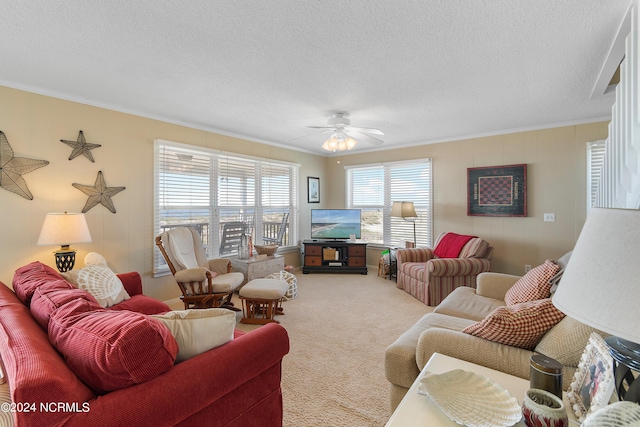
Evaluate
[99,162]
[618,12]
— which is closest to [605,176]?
[618,12]

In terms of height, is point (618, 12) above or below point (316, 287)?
above

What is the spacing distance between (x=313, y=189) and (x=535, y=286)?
4.54 meters

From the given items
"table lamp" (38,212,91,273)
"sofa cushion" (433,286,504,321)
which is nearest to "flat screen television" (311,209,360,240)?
"sofa cushion" (433,286,504,321)

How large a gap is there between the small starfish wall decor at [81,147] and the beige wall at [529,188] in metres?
4.84

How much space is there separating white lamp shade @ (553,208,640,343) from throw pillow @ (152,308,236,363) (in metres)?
1.20

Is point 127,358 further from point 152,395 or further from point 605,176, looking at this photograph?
point 605,176

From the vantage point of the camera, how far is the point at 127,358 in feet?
3.17

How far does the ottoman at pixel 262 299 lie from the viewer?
3.21 meters

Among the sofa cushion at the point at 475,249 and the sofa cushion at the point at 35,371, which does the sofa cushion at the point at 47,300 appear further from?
the sofa cushion at the point at 475,249

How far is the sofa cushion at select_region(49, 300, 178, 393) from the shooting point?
3.14 ft

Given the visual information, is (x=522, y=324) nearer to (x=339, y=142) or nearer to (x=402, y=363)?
(x=402, y=363)

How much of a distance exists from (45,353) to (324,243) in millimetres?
4786

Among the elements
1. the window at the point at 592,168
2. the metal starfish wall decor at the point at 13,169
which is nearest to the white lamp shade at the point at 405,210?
the window at the point at 592,168

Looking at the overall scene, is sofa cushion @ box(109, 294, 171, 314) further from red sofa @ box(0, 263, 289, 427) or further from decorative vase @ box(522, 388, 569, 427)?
decorative vase @ box(522, 388, 569, 427)
